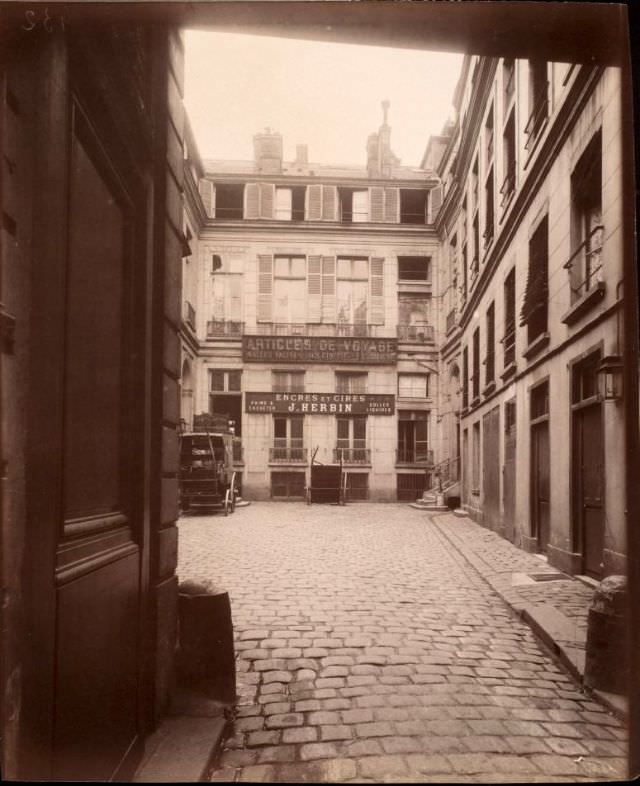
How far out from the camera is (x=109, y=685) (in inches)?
97.8

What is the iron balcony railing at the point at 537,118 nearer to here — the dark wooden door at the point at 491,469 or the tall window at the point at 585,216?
the tall window at the point at 585,216

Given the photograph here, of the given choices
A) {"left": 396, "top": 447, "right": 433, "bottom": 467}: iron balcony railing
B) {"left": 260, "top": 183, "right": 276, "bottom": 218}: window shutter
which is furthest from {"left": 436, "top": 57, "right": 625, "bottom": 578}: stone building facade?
{"left": 260, "top": 183, "right": 276, "bottom": 218}: window shutter

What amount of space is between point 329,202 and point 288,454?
31.6 feet

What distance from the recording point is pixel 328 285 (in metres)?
23.7

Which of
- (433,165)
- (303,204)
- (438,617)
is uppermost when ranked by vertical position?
(433,165)

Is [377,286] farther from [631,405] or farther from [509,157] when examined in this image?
[631,405]

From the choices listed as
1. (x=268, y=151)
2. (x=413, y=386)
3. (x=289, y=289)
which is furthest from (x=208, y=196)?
(x=413, y=386)

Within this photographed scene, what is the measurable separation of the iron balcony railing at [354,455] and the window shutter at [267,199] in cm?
915

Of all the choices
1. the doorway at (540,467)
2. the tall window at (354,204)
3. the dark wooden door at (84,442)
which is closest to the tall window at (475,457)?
the doorway at (540,467)

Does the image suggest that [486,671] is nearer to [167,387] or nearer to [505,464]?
[167,387]

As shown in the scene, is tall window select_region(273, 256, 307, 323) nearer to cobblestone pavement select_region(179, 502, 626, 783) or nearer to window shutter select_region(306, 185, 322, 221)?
window shutter select_region(306, 185, 322, 221)

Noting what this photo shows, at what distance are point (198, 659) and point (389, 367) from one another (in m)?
20.9

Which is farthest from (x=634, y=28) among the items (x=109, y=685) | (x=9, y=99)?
(x=109, y=685)

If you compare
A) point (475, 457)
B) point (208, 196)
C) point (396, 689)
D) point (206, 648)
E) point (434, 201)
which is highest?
point (434, 201)
